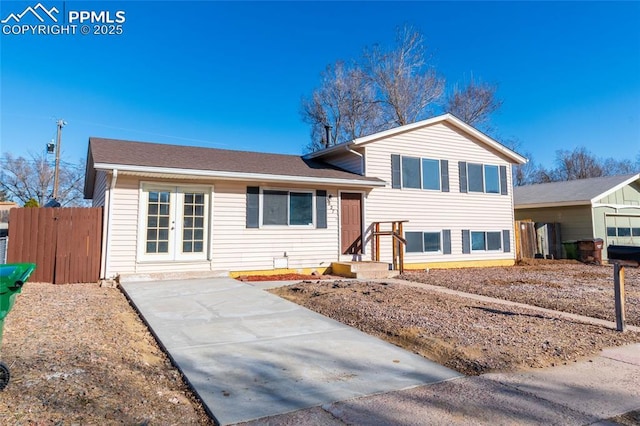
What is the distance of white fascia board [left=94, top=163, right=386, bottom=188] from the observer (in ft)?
25.6

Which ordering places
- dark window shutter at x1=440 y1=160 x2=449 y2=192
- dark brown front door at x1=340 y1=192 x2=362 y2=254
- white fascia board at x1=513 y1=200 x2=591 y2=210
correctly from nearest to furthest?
dark brown front door at x1=340 y1=192 x2=362 y2=254 → dark window shutter at x1=440 y1=160 x2=449 y2=192 → white fascia board at x1=513 y1=200 x2=591 y2=210

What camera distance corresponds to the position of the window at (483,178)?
13.1m

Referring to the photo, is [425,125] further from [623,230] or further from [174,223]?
[623,230]

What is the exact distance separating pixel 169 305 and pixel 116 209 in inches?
138

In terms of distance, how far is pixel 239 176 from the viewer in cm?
894

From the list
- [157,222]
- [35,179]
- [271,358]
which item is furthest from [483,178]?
[35,179]

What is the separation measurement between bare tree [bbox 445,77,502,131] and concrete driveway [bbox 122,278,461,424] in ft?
76.4

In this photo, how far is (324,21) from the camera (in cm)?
1530

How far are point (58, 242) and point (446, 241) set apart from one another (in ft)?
35.9

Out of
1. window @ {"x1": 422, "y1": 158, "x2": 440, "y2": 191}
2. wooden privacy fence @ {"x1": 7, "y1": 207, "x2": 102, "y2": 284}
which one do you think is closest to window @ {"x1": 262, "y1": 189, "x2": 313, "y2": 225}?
wooden privacy fence @ {"x1": 7, "y1": 207, "x2": 102, "y2": 284}

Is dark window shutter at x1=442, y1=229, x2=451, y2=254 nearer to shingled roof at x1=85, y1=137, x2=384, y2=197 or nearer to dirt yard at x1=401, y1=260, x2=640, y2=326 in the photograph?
dirt yard at x1=401, y1=260, x2=640, y2=326

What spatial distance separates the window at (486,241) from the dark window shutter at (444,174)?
197 cm

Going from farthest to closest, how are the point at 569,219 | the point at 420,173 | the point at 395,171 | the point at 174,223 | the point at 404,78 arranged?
1. the point at 404,78
2. the point at 569,219
3. the point at 420,173
4. the point at 395,171
5. the point at 174,223

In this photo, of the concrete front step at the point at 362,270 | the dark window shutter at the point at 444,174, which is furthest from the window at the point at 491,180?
the concrete front step at the point at 362,270
